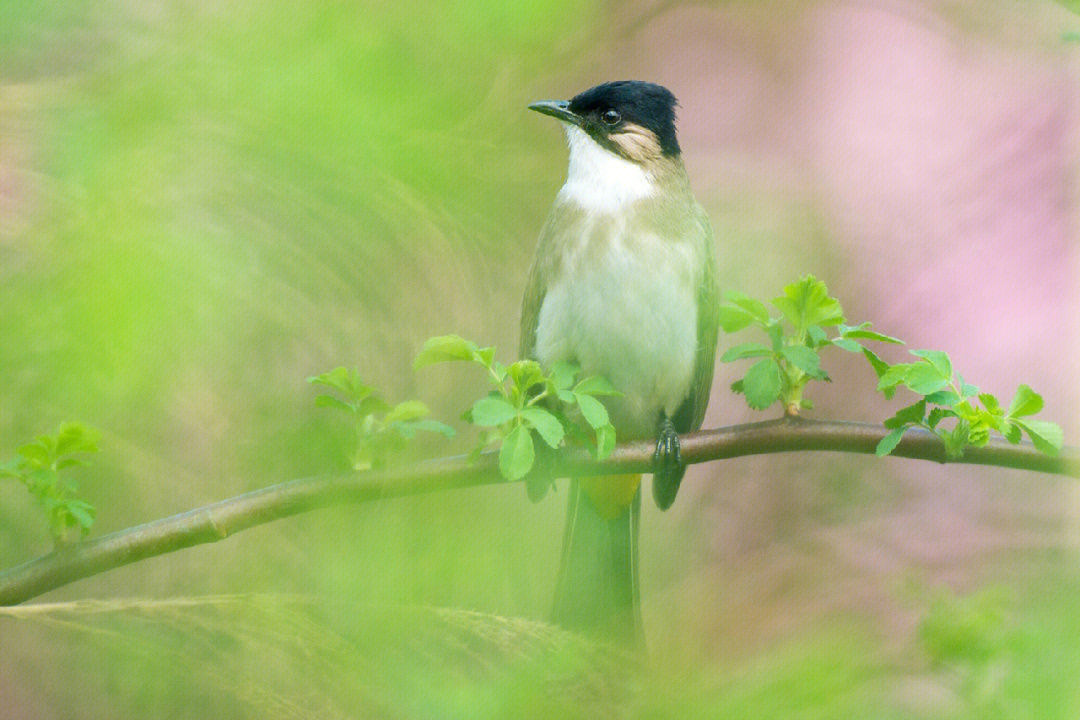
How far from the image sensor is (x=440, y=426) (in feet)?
1.62

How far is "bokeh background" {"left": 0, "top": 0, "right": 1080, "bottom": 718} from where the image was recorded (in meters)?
0.42

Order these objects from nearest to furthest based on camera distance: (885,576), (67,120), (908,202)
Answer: (67,120) < (885,576) < (908,202)

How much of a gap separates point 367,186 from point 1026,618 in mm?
413

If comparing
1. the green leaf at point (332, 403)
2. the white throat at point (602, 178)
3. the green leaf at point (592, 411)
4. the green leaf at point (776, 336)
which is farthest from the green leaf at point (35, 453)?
the white throat at point (602, 178)

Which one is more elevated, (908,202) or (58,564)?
(908,202)

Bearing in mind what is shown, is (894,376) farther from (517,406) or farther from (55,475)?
(55,475)

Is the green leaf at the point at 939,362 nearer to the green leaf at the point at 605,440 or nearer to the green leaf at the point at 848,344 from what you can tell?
the green leaf at the point at 848,344

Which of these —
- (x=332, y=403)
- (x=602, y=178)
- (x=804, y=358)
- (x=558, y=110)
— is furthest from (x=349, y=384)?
(x=602, y=178)

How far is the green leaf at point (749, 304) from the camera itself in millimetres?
521

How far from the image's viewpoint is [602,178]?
0.95 metres

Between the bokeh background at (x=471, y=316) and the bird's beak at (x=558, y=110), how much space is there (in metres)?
0.02

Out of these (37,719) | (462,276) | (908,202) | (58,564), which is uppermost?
(908,202)

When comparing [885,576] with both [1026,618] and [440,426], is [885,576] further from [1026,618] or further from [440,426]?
[440,426]

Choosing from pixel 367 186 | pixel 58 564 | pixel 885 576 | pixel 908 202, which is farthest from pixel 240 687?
pixel 908 202
